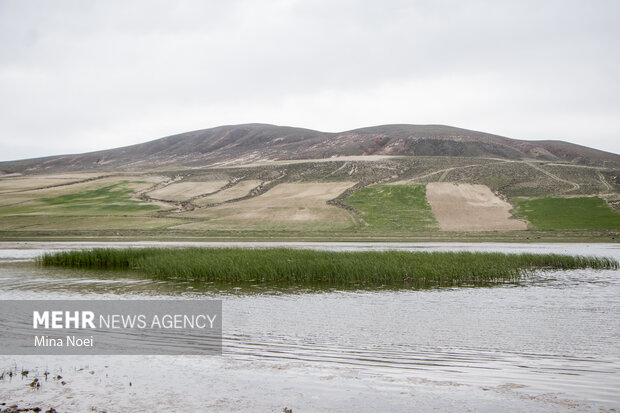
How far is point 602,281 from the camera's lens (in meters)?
27.9

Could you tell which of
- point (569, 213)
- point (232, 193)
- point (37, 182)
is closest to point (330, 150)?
point (232, 193)

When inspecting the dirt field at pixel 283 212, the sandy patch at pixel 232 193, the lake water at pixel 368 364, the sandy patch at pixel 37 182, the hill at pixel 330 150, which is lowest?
the lake water at pixel 368 364

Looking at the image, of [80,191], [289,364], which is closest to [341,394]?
[289,364]

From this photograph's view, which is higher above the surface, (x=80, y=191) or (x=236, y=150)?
(x=236, y=150)

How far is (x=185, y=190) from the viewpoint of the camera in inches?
3905

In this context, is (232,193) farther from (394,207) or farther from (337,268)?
(337,268)

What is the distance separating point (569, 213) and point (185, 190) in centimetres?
6187

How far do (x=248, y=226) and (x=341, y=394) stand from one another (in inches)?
2375

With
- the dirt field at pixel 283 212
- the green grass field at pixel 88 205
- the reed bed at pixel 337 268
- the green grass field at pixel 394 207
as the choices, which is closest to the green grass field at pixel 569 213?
the green grass field at pixel 394 207

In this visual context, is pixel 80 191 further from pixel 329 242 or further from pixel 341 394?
pixel 341 394

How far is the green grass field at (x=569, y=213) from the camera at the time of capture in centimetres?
6981

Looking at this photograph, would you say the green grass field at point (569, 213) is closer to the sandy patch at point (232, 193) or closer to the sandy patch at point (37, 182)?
the sandy patch at point (232, 193)

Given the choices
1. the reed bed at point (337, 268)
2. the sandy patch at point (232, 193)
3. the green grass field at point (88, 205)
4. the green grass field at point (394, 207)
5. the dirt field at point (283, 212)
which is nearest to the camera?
the reed bed at point (337, 268)

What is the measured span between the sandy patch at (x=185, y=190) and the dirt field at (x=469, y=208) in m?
38.3
